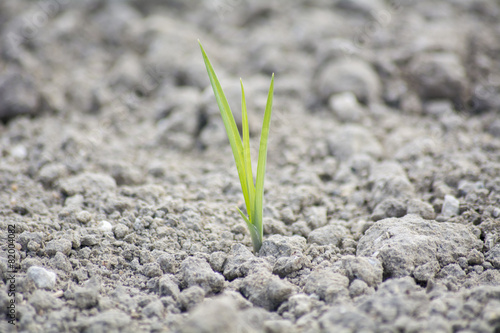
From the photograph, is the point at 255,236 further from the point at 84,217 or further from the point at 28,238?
the point at 28,238

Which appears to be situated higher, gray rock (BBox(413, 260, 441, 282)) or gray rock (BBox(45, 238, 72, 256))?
gray rock (BBox(413, 260, 441, 282))

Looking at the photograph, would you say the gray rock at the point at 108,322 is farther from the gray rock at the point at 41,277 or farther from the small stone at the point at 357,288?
the small stone at the point at 357,288

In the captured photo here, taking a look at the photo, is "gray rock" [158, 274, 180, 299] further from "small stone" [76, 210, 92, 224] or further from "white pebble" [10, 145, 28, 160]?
"white pebble" [10, 145, 28, 160]

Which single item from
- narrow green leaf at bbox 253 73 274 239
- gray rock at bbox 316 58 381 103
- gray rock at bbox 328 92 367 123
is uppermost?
gray rock at bbox 316 58 381 103

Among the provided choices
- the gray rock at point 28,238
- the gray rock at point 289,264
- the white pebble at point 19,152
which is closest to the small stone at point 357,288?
the gray rock at point 289,264

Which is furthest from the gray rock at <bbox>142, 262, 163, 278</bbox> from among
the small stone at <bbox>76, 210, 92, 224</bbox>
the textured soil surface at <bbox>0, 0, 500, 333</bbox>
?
the small stone at <bbox>76, 210, 92, 224</bbox>

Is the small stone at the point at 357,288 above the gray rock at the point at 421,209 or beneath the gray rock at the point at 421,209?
beneath

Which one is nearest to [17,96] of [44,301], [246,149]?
[44,301]
